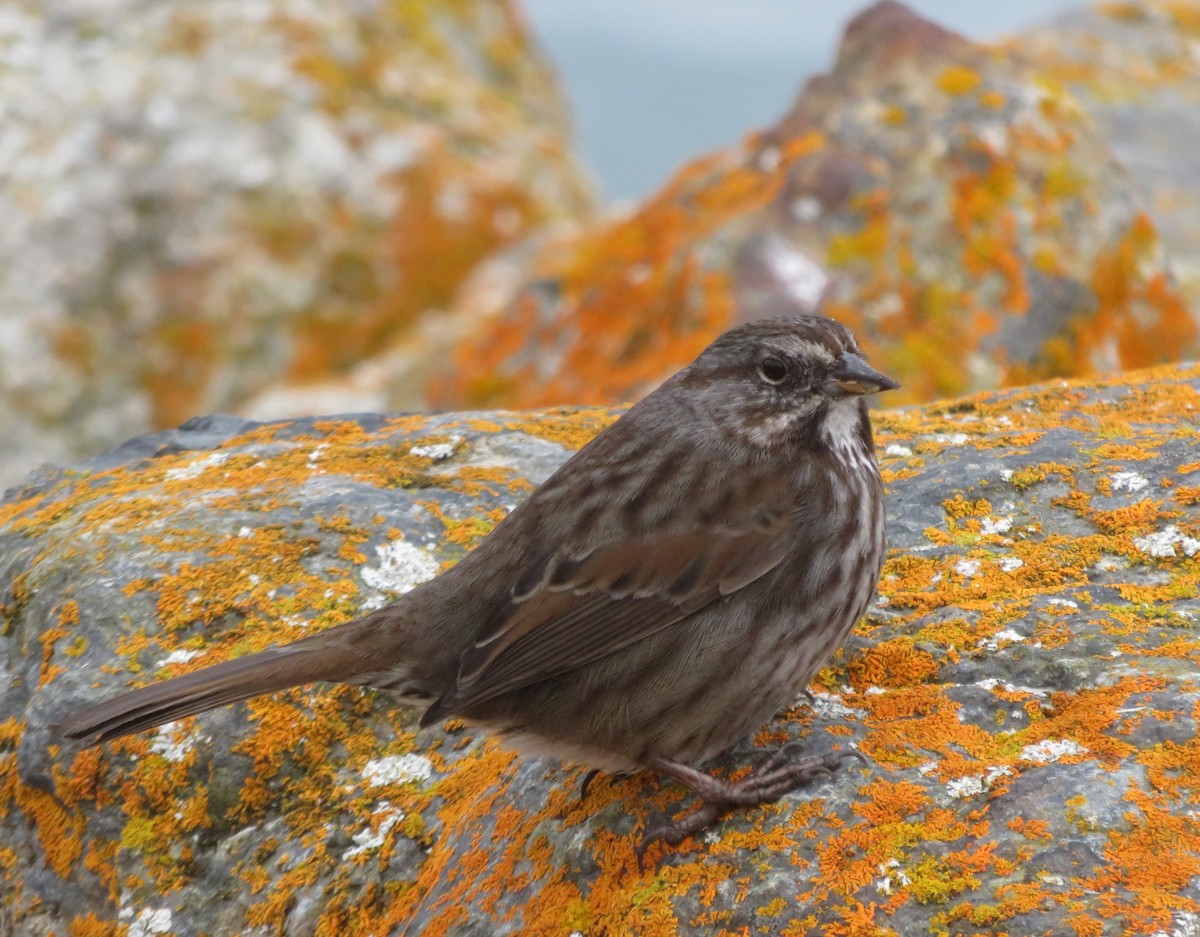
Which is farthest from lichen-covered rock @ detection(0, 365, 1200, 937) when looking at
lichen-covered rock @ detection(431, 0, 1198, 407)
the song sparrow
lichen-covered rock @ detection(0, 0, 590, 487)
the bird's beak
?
lichen-covered rock @ detection(0, 0, 590, 487)

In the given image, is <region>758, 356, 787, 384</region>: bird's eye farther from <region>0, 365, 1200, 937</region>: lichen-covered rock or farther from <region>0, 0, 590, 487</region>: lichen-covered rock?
<region>0, 0, 590, 487</region>: lichen-covered rock

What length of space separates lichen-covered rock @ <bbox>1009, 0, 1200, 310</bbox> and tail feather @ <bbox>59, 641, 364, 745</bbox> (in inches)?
413

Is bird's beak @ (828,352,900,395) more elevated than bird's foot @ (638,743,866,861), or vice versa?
bird's beak @ (828,352,900,395)

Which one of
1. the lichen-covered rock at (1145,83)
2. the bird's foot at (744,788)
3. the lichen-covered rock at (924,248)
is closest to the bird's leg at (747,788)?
the bird's foot at (744,788)

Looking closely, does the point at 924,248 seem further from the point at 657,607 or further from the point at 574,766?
the point at 574,766

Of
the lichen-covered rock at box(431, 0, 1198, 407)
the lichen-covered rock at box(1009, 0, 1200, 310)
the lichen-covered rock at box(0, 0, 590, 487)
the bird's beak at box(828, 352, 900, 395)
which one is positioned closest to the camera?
the bird's beak at box(828, 352, 900, 395)

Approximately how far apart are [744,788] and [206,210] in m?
12.6

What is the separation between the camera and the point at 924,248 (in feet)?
31.7

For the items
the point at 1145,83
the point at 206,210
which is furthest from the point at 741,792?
the point at 1145,83

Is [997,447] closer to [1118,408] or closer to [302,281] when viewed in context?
[1118,408]

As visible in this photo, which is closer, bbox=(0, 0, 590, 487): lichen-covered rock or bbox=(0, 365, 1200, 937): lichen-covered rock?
bbox=(0, 365, 1200, 937): lichen-covered rock

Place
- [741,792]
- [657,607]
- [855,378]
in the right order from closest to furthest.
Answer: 1. [741,792]
2. [657,607]
3. [855,378]

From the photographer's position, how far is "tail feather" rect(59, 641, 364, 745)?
386 cm

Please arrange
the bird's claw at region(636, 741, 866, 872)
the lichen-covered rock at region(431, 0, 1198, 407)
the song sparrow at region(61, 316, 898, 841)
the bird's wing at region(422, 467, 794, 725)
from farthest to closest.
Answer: the lichen-covered rock at region(431, 0, 1198, 407), the bird's wing at region(422, 467, 794, 725), the song sparrow at region(61, 316, 898, 841), the bird's claw at region(636, 741, 866, 872)
